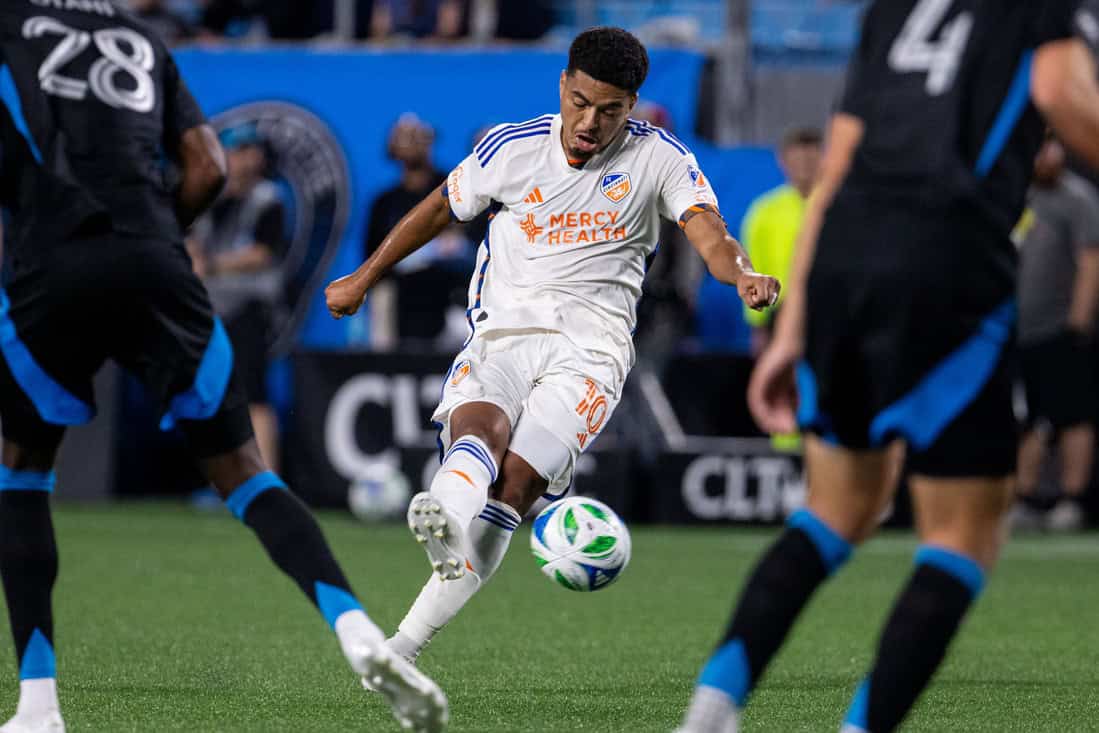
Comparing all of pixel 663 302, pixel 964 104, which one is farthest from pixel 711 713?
pixel 663 302

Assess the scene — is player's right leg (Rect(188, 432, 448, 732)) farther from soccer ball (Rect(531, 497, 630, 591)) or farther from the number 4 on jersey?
the number 4 on jersey

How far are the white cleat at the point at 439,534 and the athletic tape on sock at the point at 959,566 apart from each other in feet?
4.97

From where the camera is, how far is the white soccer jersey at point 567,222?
612 centimetres

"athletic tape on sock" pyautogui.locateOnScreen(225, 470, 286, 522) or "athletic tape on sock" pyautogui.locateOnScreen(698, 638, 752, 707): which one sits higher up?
"athletic tape on sock" pyautogui.locateOnScreen(698, 638, 752, 707)

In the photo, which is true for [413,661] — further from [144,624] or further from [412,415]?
[412,415]

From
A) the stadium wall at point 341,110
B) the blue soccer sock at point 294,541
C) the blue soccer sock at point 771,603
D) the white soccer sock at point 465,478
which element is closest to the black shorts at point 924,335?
the blue soccer sock at point 771,603

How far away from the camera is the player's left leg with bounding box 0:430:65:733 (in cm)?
481

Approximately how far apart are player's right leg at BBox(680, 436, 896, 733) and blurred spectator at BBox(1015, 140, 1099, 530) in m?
9.07

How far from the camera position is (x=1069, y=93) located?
3832 mm

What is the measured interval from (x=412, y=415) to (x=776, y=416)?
9.53 metres

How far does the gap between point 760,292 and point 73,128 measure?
1.79 metres

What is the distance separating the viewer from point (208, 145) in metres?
5.20

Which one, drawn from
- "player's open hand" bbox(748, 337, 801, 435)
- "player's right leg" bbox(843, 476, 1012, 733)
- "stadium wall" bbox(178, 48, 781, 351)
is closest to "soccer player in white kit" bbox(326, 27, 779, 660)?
"player's open hand" bbox(748, 337, 801, 435)

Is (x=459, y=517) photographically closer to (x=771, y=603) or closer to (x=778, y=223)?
(x=771, y=603)
